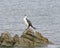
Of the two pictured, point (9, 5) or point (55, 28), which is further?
point (9, 5)

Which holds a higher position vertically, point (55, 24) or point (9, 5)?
point (9, 5)

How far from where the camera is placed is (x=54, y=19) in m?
41.1

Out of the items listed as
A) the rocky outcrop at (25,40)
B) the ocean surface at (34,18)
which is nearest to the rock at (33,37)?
the rocky outcrop at (25,40)

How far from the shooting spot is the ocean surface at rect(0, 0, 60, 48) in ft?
109

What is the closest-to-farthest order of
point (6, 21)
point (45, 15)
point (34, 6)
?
1. point (6, 21)
2. point (45, 15)
3. point (34, 6)

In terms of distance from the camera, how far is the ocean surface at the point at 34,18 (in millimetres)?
33244

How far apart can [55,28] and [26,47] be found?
12.3m

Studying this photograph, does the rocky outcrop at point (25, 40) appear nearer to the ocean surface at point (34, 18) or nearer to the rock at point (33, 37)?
the rock at point (33, 37)

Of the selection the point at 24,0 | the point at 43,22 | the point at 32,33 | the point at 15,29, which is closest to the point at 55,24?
the point at 43,22

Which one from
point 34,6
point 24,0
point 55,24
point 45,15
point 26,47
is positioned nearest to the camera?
point 26,47

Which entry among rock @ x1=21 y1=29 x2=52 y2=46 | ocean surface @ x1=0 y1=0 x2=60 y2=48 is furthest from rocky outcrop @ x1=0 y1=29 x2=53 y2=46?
ocean surface @ x1=0 y1=0 x2=60 y2=48

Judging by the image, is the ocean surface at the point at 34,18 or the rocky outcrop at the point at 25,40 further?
the ocean surface at the point at 34,18

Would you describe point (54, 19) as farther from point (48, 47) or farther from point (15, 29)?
point (48, 47)

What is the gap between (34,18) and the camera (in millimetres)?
42469
